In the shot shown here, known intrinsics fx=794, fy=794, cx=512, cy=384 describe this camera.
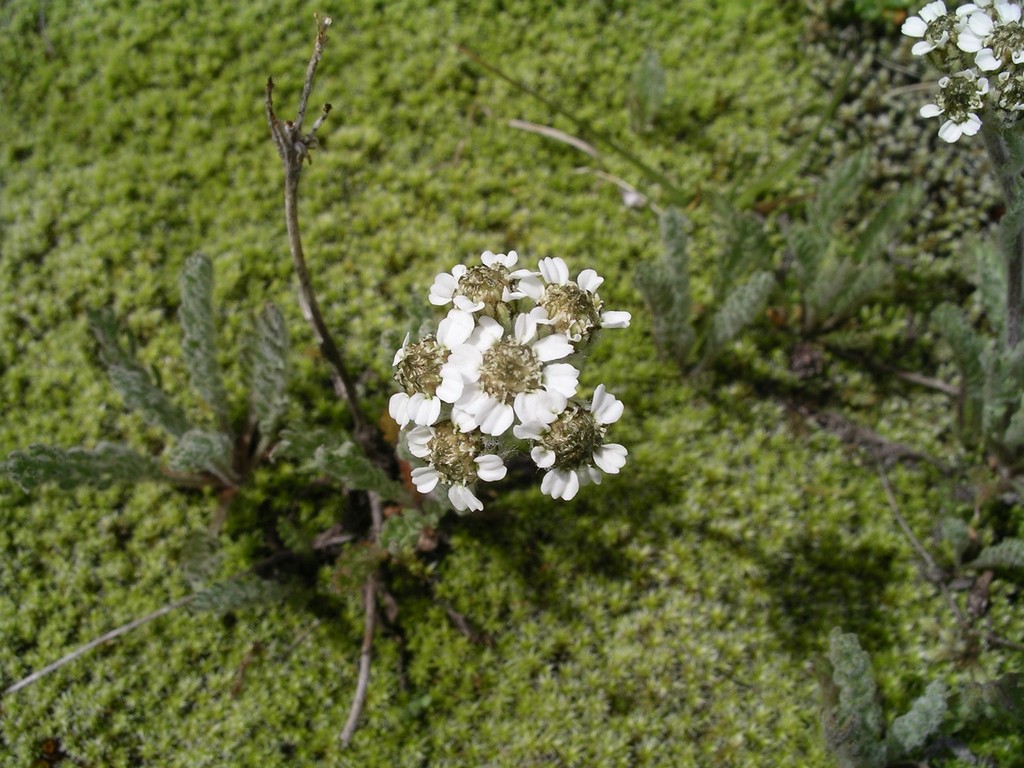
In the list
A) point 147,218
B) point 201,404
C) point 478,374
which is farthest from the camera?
point 147,218

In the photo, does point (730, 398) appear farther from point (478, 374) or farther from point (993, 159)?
point (478, 374)

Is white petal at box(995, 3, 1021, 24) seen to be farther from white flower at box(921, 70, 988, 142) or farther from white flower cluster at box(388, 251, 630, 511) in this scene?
white flower cluster at box(388, 251, 630, 511)

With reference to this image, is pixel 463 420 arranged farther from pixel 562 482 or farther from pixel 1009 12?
pixel 1009 12

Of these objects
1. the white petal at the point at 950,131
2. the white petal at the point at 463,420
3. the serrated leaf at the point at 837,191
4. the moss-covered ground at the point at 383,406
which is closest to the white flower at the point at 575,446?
the white petal at the point at 463,420

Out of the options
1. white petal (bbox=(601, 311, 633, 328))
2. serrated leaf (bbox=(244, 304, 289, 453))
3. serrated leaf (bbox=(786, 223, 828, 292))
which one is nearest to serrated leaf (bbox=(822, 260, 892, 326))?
serrated leaf (bbox=(786, 223, 828, 292))

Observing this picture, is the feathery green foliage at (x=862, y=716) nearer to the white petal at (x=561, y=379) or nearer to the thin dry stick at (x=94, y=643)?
the white petal at (x=561, y=379)

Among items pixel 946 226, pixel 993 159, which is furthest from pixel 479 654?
pixel 946 226

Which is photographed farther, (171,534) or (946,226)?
(946,226)
